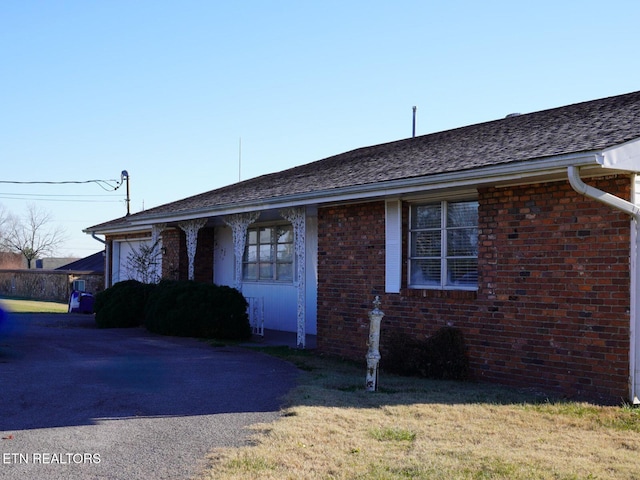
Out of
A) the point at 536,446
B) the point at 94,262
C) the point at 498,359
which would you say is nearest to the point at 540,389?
the point at 498,359

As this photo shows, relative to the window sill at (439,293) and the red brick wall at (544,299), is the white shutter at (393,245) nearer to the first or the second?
the red brick wall at (544,299)

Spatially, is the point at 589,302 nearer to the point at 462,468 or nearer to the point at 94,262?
the point at 462,468

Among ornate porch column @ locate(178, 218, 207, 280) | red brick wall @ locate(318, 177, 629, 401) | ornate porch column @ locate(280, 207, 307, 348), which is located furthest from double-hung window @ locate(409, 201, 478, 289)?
ornate porch column @ locate(178, 218, 207, 280)

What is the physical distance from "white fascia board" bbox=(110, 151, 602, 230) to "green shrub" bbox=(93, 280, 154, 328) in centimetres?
526

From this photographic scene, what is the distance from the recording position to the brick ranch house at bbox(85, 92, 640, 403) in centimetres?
855

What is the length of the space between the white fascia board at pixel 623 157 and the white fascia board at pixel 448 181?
12 centimetres

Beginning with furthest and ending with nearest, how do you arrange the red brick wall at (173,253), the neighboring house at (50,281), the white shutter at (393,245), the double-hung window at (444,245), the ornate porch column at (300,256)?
the neighboring house at (50,281), the red brick wall at (173,253), the ornate porch column at (300,256), the white shutter at (393,245), the double-hung window at (444,245)

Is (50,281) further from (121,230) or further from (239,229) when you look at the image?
(239,229)

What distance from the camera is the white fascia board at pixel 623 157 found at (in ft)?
26.3

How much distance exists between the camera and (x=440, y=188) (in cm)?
1028

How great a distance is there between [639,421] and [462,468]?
2776 mm

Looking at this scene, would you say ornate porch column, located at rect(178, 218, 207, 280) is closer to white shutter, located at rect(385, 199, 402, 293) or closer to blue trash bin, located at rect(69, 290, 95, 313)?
white shutter, located at rect(385, 199, 402, 293)

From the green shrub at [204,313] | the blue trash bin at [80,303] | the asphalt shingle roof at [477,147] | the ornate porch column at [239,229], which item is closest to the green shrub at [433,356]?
the asphalt shingle roof at [477,147]

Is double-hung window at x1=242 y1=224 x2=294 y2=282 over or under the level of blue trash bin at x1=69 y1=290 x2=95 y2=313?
over
